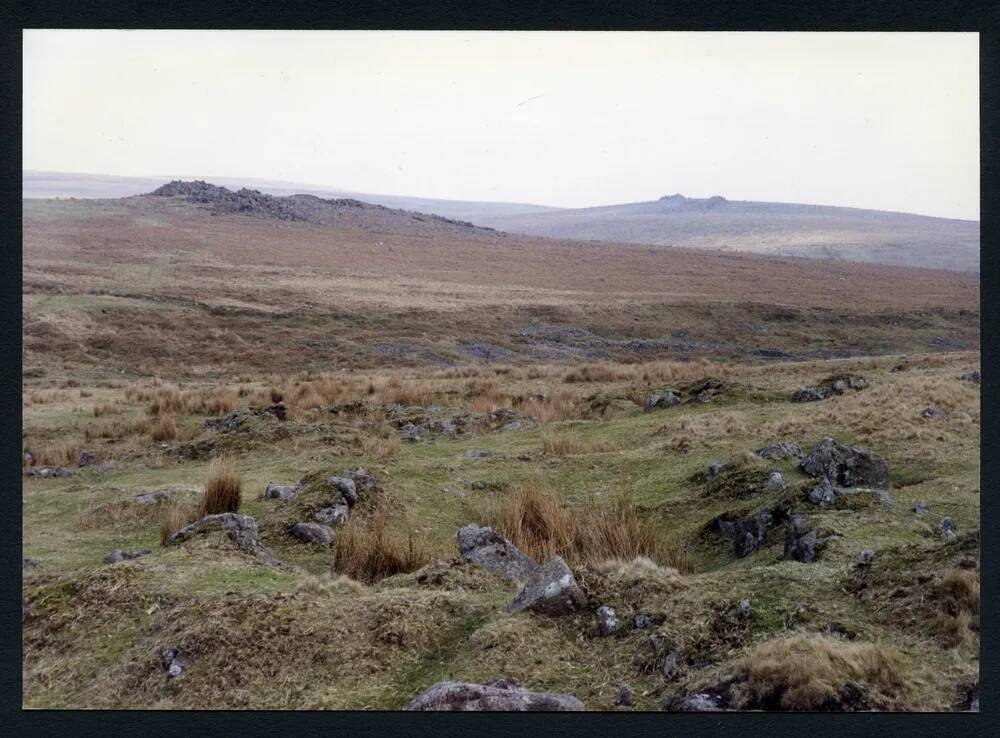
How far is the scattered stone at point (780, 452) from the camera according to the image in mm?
8320

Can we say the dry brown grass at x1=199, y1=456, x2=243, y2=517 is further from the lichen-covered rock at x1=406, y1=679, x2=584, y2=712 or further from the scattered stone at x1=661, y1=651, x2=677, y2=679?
the scattered stone at x1=661, y1=651, x2=677, y2=679

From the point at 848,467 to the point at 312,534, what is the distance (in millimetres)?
4534

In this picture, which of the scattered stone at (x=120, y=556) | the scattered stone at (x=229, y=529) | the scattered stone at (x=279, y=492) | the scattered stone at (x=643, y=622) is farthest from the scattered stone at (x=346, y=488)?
the scattered stone at (x=643, y=622)

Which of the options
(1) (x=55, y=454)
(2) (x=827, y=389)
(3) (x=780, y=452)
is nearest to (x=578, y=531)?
(3) (x=780, y=452)

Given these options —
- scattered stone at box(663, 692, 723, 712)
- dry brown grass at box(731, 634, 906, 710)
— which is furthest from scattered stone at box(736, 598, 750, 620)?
scattered stone at box(663, 692, 723, 712)

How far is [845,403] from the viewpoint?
36.9 feet

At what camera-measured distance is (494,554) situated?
5887 millimetres

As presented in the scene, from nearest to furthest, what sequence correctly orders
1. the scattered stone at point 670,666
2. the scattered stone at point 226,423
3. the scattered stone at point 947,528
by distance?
the scattered stone at point 670,666, the scattered stone at point 947,528, the scattered stone at point 226,423

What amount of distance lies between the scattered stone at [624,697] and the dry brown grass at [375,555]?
216 centimetres

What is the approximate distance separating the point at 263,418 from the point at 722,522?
763 cm

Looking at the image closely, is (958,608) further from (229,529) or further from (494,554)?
(229,529)

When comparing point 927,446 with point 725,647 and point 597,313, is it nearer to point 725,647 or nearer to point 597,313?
point 725,647

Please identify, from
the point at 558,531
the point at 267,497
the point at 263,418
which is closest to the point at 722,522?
the point at 558,531

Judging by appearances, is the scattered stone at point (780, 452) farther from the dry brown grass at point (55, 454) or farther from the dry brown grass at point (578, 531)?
the dry brown grass at point (55, 454)
